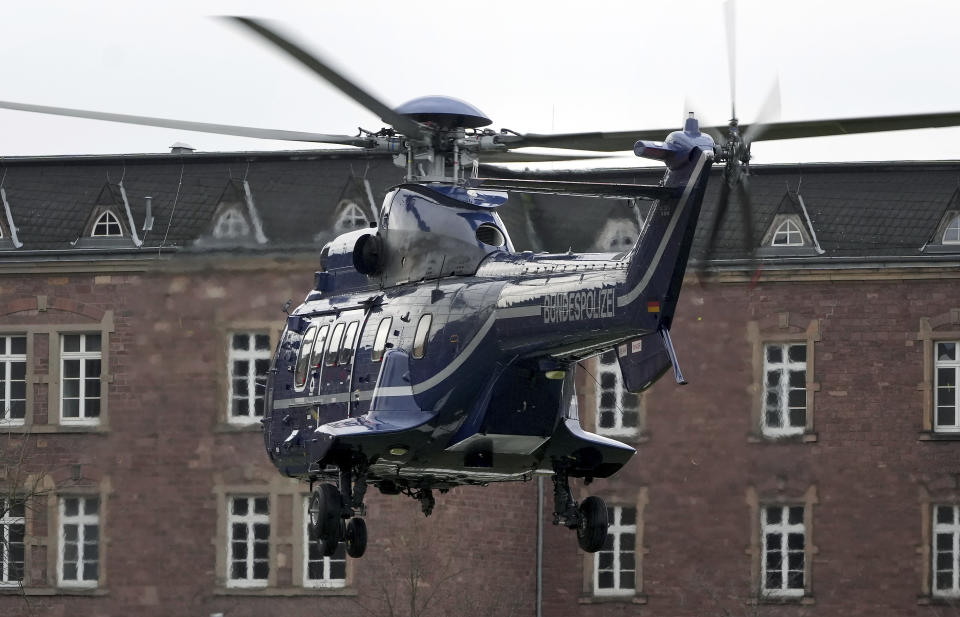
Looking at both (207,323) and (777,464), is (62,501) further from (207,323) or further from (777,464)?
(777,464)

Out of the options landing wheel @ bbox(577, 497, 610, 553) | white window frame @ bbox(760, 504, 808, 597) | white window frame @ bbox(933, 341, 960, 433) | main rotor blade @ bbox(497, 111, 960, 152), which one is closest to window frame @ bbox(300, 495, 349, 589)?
white window frame @ bbox(760, 504, 808, 597)

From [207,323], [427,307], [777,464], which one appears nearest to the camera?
[427,307]

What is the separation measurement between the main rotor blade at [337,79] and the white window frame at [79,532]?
2450 centimetres

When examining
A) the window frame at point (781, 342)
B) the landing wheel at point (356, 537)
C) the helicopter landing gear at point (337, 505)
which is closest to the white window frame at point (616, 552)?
the window frame at point (781, 342)

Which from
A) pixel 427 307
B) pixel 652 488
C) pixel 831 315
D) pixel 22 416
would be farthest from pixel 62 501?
pixel 427 307

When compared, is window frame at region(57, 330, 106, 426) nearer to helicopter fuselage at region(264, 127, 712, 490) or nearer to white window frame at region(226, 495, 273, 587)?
white window frame at region(226, 495, 273, 587)

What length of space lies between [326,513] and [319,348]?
2.73 m

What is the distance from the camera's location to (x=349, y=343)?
29.6 meters

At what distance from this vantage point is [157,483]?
49.8 metres

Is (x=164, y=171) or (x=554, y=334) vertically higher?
(x=164, y=171)

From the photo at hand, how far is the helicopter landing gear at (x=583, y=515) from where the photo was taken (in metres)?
29.5

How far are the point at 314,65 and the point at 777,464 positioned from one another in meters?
26.4

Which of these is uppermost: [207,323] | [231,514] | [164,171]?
[164,171]

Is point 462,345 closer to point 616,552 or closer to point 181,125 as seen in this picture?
point 181,125
